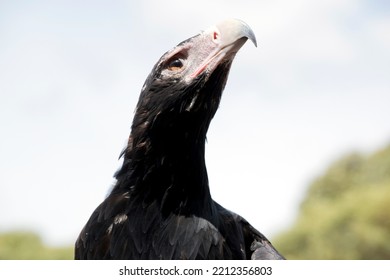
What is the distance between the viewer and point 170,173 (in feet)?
13.2

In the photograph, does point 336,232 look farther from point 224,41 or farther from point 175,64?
point 224,41

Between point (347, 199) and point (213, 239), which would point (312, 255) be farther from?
point (213, 239)

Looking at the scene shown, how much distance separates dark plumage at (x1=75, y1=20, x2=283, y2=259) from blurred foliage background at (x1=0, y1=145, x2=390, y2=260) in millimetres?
8773

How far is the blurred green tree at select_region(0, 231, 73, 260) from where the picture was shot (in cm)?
1415

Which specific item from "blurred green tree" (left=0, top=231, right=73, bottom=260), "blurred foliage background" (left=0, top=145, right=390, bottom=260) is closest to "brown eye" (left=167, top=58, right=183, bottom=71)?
"blurred foliage background" (left=0, top=145, right=390, bottom=260)

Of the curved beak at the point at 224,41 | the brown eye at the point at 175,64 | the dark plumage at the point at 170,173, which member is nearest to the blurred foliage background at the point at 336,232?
the dark plumage at the point at 170,173

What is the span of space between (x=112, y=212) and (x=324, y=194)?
22030 millimetres

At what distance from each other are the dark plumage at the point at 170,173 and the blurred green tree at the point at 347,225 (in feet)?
39.2

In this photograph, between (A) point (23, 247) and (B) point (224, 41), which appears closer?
(B) point (224, 41)

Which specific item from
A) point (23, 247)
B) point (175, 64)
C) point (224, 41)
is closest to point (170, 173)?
point (175, 64)

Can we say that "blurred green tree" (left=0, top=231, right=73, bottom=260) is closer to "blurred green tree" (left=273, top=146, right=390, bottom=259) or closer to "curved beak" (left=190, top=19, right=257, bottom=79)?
"blurred green tree" (left=273, top=146, right=390, bottom=259)

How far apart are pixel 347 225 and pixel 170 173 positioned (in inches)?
599
